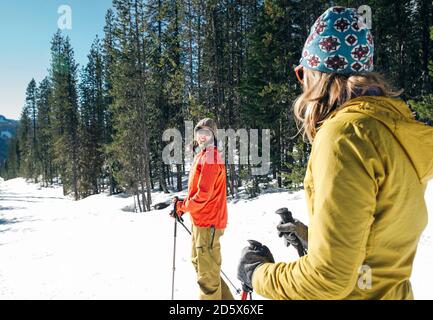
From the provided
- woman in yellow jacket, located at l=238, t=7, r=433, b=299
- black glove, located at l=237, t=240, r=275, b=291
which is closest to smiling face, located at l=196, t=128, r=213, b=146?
black glove, located at l=237, t=240, r=275, b=291

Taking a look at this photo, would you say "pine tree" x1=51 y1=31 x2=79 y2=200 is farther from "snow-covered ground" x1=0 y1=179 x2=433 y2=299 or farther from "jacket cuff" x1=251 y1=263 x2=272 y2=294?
"jacket cuff" x1=251 y1=263 x2=272 y2=294

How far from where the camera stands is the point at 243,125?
23750mm

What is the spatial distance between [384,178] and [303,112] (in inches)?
18.4

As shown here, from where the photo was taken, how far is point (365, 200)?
108 cm

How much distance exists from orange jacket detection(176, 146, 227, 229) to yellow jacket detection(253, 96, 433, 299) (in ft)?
10.7

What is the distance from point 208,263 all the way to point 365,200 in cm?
367

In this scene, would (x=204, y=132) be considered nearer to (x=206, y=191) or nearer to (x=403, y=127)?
(x=206, y=191)

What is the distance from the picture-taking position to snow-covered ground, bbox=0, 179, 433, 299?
595 centimetres

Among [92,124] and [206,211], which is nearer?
[206,211]

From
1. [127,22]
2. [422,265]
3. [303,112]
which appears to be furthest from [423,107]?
[127,22]

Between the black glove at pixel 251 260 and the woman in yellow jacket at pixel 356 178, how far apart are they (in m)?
0.21

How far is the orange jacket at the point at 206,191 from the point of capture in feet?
14.8

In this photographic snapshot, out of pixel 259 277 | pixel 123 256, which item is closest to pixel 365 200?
pixel 259 277
